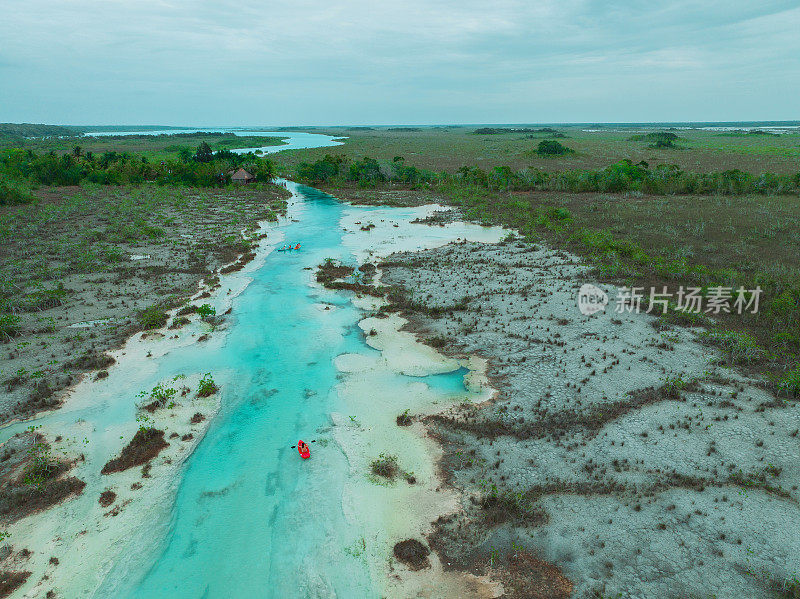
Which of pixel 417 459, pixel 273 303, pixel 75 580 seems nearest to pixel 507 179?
pixel 273 303

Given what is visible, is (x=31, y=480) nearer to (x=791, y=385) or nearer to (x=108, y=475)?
(x=108, y=475)

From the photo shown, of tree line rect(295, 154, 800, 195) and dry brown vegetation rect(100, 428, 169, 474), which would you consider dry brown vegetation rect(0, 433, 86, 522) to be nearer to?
dry brown vegetation rect(100, 428, 169, 474)

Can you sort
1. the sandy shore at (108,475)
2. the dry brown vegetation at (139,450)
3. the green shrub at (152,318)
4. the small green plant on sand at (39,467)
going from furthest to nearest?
the green shrub at (152,318)
the dry brown vegetation at (139,450)
the small green plant on sand at (39,467)
the sandy shore at (108,475)

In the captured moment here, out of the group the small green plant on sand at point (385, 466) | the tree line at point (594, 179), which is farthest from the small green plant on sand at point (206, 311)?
the tree line at point (594, 179)

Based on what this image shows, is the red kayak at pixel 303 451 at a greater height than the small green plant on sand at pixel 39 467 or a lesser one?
lesser

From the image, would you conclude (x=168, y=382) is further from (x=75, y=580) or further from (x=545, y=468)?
(x=545, y=468)

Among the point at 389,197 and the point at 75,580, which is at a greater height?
the point at 389,197

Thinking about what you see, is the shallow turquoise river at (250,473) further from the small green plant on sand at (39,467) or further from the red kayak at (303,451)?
the small green plant on sand at (39,467)
